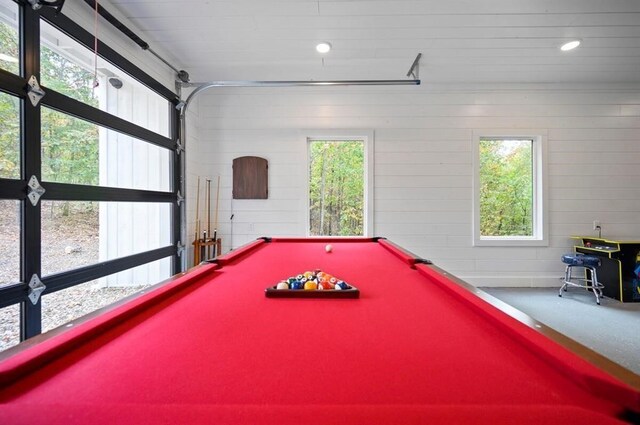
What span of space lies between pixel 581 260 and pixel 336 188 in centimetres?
310

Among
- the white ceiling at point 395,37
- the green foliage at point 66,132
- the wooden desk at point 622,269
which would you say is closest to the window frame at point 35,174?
the green foliage at point 66,132

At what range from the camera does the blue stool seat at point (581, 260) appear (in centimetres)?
327

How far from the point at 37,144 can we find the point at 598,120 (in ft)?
19.4

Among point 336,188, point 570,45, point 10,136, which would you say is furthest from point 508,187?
point 10,136

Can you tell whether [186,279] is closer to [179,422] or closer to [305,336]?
[305,336]

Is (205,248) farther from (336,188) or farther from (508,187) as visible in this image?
(508,187)

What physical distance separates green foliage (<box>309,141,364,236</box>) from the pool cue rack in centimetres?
128

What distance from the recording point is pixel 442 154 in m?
3.79

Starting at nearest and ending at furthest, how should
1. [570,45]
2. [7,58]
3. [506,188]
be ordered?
[7,58] < [570,45] < [506,188]

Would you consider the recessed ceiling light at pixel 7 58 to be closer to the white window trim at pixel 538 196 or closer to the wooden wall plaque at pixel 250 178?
the wooden wall plaque at pixel 250 178

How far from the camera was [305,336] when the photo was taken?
0.77m

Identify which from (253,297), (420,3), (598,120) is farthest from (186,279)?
(598,120)

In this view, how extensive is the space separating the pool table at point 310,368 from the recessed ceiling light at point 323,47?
107 inches

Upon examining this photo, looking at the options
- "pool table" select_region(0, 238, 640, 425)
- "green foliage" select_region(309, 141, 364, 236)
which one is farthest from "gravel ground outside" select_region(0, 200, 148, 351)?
"green foliage" select_region(309, 141, 364, 236)
